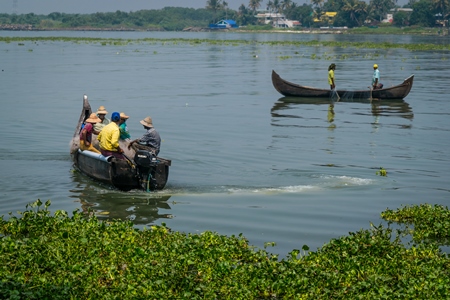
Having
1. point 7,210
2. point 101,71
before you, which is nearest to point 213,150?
point 7,210

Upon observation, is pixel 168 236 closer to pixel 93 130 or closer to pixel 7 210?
pixel 7 210

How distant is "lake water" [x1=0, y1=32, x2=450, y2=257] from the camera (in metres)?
16.0

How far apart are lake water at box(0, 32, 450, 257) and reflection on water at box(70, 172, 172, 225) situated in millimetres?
37

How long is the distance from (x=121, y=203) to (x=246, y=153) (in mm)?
6996

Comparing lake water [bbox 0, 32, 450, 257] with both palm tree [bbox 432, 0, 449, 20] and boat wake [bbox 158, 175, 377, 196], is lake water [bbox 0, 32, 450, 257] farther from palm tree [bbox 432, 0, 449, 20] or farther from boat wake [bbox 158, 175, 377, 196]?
palm tree [bbox 432, 0, 449, 20]

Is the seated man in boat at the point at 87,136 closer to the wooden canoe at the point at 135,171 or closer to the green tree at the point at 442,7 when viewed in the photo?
the wooden canoe at the point at 135,171

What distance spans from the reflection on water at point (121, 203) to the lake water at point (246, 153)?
0.04 m

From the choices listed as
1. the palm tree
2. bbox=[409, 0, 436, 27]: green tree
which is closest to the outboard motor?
the palm tree

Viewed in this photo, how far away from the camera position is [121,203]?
16891mm

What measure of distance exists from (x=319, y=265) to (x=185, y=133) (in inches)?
632

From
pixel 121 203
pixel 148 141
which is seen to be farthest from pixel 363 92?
pixel 121 203

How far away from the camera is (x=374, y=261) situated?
Result: 11.5 m

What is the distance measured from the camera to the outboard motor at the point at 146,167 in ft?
55.6

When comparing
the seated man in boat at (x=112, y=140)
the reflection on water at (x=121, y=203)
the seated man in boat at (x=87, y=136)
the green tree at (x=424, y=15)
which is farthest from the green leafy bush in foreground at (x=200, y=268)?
the green tree at (x=424, y=15)
